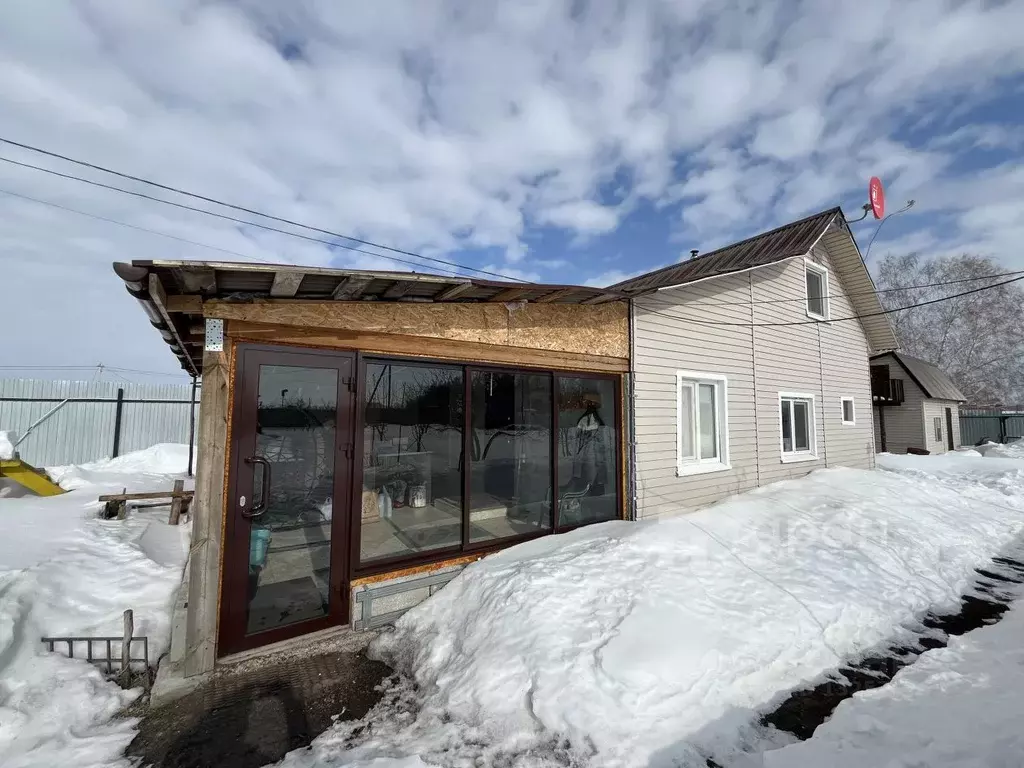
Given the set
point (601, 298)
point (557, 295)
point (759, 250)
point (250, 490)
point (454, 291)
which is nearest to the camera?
point (250, 490)

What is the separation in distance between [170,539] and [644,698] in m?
6.78

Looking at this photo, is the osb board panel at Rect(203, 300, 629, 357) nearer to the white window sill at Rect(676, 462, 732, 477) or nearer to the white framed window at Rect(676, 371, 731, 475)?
the white framed window at Rect(676, 371, 731, 475)

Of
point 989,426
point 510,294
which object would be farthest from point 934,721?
point 989,426

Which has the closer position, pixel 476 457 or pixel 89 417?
pixel 476 457

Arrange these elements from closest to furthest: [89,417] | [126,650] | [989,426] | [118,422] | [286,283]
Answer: [126,650] → [286,283] → [89,417] → [118,422] → [989,426]

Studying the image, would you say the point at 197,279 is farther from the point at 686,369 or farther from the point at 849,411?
the point at 849,411

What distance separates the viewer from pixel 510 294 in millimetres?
4941

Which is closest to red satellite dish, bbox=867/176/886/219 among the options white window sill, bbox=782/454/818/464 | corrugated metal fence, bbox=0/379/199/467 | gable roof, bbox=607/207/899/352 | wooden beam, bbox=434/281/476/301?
gable roof, bbox=607/207/899/352

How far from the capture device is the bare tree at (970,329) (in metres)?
28.6

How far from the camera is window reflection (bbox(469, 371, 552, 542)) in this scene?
16.2ft

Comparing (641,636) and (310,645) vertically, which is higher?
(641,636)

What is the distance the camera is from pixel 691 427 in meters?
7.31

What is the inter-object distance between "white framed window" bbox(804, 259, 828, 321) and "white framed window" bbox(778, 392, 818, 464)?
2.13 metres

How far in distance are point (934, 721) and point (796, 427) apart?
7687 mm
